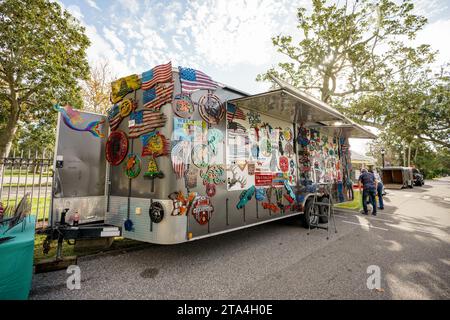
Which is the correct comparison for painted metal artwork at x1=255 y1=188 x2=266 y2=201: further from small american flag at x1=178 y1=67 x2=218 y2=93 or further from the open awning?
small american flag at x1=178 y1=67 x2=218 y2=93

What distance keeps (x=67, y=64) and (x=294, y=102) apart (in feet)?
44.7

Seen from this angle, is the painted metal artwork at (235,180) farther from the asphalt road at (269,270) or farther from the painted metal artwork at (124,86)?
the painted metal artwork at (124,86)

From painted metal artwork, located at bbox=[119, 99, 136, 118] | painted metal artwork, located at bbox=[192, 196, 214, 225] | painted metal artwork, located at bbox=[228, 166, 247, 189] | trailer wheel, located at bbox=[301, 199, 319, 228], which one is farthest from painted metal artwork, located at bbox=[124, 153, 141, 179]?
trailer wheel, located at bbox=[301, 199, 319, 228]

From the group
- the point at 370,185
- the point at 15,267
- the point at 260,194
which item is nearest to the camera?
the point at 15,267

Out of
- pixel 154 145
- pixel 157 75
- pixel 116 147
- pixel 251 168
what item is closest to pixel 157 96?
pixel 157 75

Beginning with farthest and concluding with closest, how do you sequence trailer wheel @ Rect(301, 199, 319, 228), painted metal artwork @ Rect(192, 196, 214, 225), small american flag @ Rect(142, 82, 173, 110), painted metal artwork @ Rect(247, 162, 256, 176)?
trailer wheel @ Rect(301, 199, 319, 228) → painted metal artwork @ Rect(247, 162, 256, 176) → painted metal artwork @ Rect(192, 196, 214, 225) → small american flag @ Rect(142, 82, 173, 110)

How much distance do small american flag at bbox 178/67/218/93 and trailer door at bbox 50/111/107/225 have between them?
6.47ft

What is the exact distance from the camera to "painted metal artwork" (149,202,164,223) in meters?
3.26

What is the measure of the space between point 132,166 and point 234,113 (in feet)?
7.16

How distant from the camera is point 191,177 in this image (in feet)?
11.5

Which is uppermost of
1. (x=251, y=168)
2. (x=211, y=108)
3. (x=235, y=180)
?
(x=211, y=108)

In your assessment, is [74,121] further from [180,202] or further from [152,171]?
[180,202]

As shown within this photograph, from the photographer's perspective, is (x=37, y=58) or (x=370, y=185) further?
(x=37, y=58)
